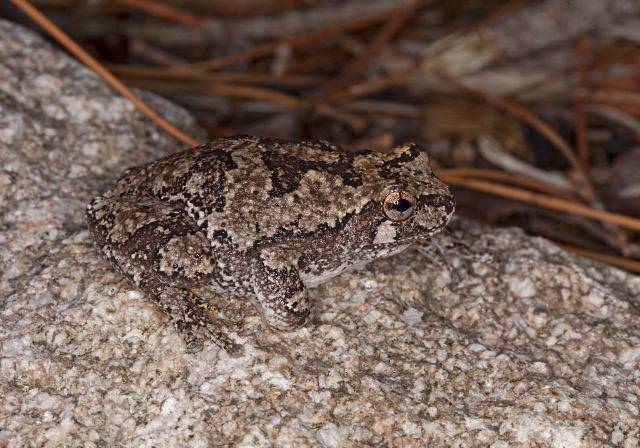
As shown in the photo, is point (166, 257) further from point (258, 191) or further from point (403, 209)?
point (403, 209)

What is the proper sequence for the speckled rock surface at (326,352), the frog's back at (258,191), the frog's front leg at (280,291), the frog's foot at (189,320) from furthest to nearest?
the frog's back at (258,191) → the frog's front leg at (280,291) → the frog's foot at (189,320) → the speckled rock surface at (326,352)

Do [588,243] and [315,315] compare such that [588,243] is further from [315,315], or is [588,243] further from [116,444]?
[116,444]

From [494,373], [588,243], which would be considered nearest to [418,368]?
[494,373]

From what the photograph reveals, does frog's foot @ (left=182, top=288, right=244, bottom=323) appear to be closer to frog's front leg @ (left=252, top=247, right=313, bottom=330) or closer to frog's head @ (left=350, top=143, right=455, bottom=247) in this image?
frog's front leg @ (left=252, top=247, right=313, bottom=330)

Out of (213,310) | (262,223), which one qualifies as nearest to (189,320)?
(213,310)

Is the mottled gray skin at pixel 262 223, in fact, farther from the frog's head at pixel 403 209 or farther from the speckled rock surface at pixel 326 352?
the speckled rock surface at pixel 326 352

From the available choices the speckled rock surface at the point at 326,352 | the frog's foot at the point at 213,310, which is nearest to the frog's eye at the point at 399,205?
the speckled rock surface at the point at 326,352
